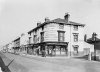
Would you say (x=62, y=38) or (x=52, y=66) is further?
(x=62, y=38)

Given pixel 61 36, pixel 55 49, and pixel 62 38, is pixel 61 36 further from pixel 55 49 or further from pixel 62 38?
pixel 55 49

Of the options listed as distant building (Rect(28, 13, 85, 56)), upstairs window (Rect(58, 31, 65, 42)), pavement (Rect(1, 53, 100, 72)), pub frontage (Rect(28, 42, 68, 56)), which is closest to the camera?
pavement (Rect(1, 53, 100, 72))

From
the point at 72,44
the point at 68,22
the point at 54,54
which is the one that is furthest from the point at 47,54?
the point at 68,22

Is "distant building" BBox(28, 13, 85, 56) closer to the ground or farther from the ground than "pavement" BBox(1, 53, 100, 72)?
farther from the ground

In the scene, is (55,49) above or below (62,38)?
below

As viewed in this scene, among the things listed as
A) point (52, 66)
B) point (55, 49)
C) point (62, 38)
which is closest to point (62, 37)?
point (62, 38)

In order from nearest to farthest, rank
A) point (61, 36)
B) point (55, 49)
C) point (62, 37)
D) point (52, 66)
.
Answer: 1. point (52, 66)
2. point (55, 49)
3. point (61, 36)
4. point (62, 37)

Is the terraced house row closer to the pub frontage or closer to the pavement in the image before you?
the pub frontage

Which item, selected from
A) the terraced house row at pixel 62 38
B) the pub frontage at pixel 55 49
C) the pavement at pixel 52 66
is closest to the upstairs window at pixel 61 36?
the terraced house row at pixel 62 38

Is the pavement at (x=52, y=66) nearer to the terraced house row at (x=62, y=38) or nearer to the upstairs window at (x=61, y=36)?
the terraced house row at (x=62, y=38)

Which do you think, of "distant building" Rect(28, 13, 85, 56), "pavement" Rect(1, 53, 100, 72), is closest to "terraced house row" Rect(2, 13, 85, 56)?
"distant building" Rect(28, 13, 85, 56)

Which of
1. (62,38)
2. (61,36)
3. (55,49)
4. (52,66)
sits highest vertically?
(61,36)

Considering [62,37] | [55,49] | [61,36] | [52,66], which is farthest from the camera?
[62,37]

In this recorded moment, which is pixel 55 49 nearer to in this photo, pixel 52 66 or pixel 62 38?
pixel 62 38
